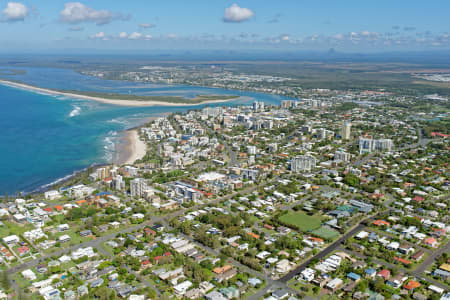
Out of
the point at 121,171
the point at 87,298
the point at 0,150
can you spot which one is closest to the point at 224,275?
the point at 87,298

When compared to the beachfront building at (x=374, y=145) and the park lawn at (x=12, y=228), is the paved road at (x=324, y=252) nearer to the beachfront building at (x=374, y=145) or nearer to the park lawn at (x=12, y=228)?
the park lawn at (x=12, y=228)

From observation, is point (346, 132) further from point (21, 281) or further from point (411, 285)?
point (21, 281)

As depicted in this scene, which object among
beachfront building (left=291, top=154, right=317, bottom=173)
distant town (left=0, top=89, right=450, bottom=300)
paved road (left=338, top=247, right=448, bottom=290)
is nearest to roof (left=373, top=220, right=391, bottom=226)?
distant town (left=0, top=89, right=450, bottom=300)

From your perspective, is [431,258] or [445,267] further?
[431,258]

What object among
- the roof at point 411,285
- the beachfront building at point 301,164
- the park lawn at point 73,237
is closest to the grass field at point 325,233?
the roof at point 411,285

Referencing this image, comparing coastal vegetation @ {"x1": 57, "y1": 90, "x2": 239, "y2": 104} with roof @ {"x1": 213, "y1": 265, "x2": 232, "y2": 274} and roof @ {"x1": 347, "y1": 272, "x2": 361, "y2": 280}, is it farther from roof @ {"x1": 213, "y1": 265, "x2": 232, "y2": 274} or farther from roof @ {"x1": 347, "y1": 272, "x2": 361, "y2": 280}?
roof @ {"x1": 347, "y1": 272, "x2": 361, "y2": 280}

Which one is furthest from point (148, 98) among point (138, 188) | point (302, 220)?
point (302, 220)
